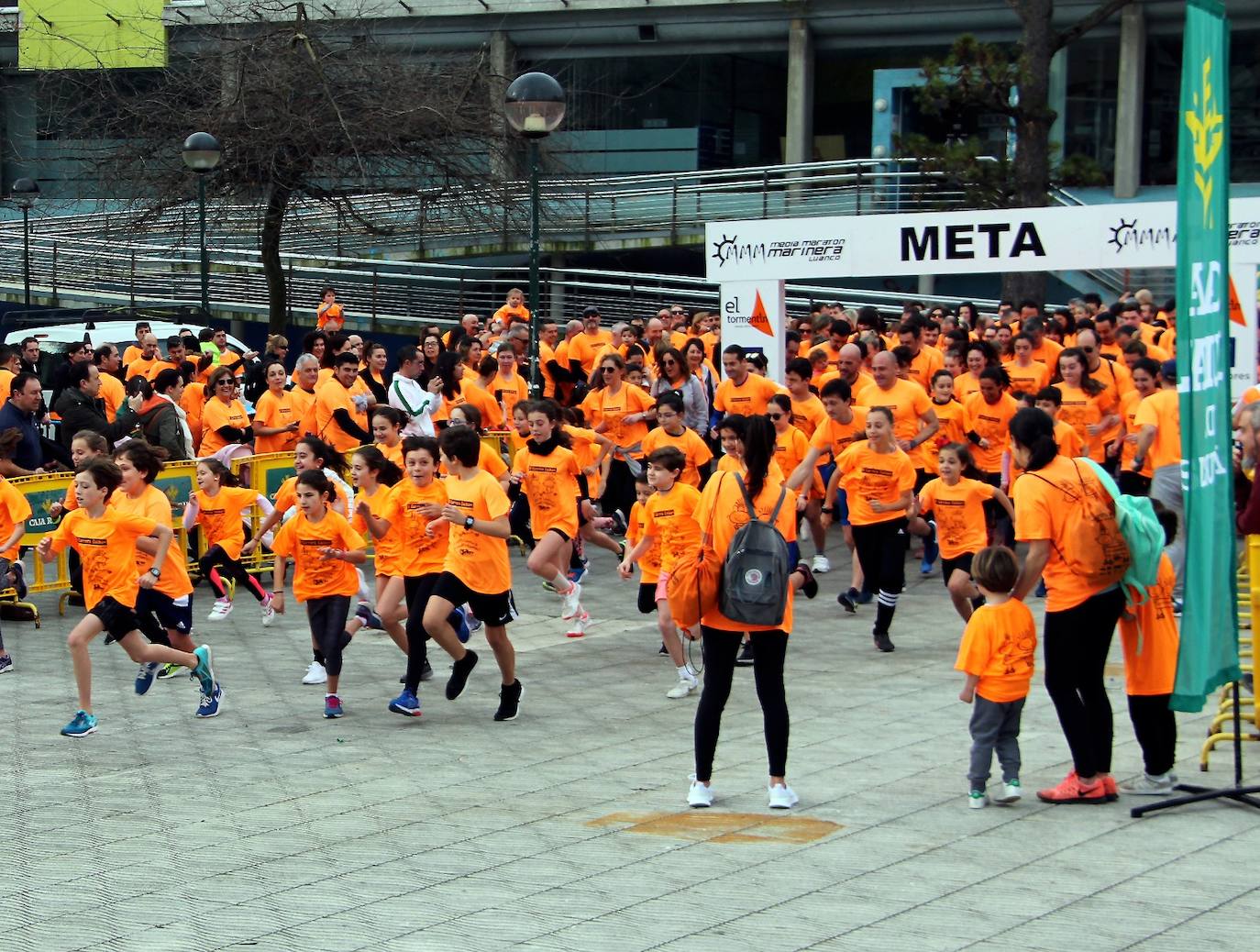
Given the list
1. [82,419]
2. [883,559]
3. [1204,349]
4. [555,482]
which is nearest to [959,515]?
[883,559]

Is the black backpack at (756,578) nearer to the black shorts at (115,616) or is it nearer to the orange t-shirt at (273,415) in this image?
the black shorts at (115,616)

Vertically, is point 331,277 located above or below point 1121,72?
below

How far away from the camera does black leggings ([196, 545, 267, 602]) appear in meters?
13.2

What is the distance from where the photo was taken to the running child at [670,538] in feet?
35.1

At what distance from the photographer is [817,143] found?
39.1m

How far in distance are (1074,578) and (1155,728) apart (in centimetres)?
77

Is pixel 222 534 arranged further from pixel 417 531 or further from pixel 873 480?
pixel 873 480

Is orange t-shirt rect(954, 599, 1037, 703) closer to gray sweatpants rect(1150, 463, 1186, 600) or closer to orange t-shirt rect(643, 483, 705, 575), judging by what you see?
orange t-shirt rect(643, 483, 705, 575)

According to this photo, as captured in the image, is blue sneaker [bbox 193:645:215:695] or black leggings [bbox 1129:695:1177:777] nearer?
black leggings [bbox 1129:695:1177:777]

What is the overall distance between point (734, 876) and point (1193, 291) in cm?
289

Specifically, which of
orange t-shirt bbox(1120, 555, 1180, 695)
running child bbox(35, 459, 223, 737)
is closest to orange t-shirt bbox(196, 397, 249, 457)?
running child bbox(35, 459, 223, 737)

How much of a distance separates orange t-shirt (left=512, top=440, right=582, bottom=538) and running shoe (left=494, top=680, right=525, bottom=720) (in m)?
2.03

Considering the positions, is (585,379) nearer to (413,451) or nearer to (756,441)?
(413,451)

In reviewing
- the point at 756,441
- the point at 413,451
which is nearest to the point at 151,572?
the point at 413,451
